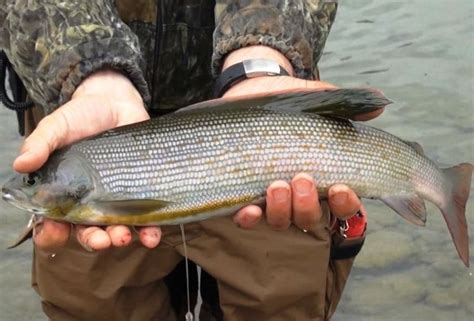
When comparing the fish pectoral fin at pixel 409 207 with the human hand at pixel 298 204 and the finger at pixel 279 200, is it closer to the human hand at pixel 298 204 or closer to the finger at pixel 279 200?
the human hand at pixel 298 204

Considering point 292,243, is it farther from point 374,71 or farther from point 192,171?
point 374,71

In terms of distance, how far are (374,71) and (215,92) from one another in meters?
A: 4.46

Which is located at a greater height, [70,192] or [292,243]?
[70,192]

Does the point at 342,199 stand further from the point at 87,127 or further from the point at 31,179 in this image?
the point at 31,179

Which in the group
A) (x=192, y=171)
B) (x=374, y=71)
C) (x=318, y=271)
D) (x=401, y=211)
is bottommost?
(x=374, y=71)

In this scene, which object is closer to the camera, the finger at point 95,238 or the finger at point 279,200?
the finger at point 95,238

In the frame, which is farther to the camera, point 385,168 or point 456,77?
point 456,77

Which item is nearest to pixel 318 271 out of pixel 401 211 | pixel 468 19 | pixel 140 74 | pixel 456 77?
pixel 401 211

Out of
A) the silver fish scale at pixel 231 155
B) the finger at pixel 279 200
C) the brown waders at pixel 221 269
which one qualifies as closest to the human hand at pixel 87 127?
the silver fish scale at pixel 231 155

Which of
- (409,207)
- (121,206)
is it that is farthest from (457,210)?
(121,206)

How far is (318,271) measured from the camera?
3.01 meters

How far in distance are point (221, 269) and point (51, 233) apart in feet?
2.29

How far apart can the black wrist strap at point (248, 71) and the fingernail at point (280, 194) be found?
0.60 metres

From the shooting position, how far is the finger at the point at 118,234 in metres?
2.46
